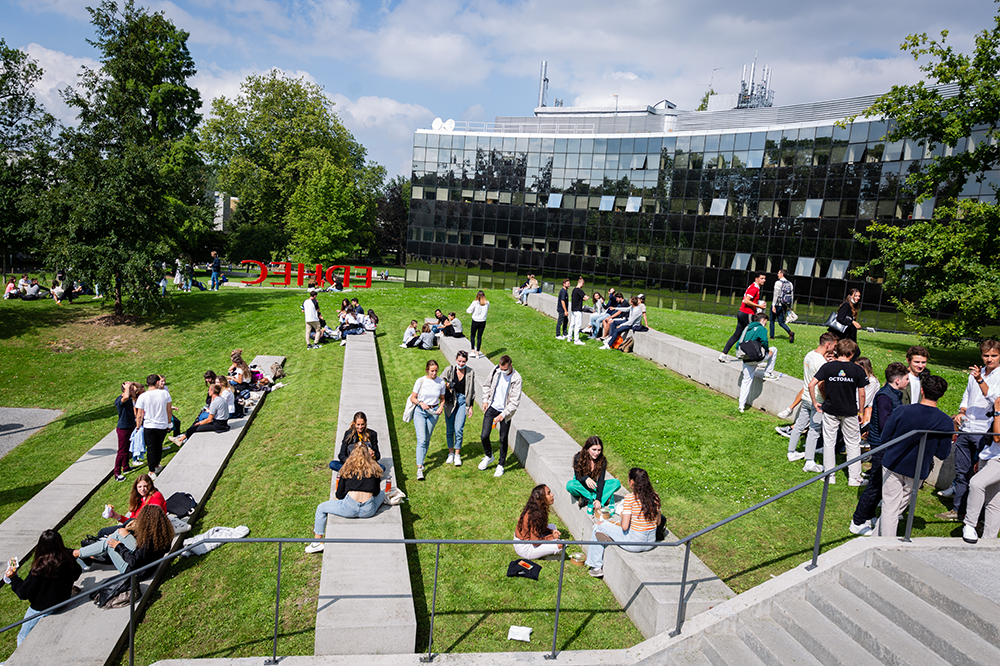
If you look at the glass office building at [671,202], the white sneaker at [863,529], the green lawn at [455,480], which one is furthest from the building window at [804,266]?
the white sneaker at [863,529]

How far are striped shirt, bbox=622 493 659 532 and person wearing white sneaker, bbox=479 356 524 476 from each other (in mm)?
3067

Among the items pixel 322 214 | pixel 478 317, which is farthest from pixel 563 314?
pixel 322 214

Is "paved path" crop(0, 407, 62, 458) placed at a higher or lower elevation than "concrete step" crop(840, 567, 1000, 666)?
lower

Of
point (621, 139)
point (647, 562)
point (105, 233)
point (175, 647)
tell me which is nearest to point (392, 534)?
point (175, 647)

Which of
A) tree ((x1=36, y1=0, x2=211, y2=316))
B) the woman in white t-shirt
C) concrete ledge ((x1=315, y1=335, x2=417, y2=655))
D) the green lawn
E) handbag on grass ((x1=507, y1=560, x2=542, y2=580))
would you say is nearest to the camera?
concrete ledge ((x1=315, y1=335, x2=417, y2=655))

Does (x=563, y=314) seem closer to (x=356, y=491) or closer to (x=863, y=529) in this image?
(x=356, y=491)

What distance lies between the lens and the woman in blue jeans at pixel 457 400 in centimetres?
974

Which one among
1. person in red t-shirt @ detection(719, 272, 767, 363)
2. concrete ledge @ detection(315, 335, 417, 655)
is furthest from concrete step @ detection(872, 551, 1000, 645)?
person in red t-shirt @ detection(719, 272, 767, 363)

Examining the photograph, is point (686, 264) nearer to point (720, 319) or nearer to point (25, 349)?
point (720, 319)

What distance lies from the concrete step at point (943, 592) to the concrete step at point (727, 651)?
1524mm

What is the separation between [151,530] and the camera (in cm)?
691

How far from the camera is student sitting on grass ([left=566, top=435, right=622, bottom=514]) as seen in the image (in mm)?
7516

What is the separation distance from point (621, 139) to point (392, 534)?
43.0m

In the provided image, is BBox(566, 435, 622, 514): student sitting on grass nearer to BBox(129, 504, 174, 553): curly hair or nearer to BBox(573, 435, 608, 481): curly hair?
BBox(573, 435, 608, 481): curly hair
